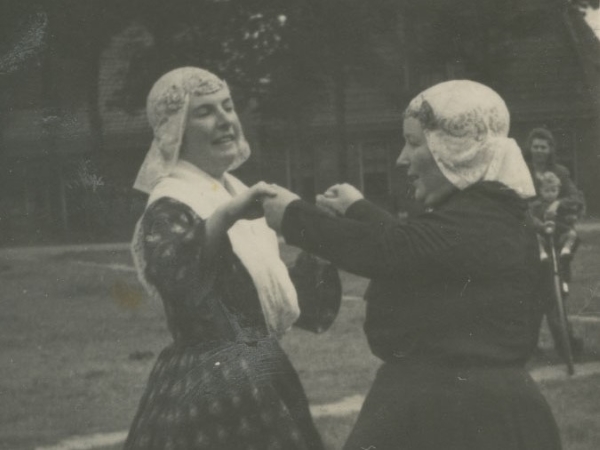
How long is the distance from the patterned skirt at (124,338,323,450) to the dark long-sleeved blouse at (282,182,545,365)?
0.39m

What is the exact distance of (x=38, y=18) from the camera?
4.08m

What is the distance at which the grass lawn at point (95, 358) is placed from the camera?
476cm

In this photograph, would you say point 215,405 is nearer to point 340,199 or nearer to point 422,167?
point 340,199

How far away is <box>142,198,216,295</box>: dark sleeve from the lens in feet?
8.27

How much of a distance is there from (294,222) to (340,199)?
25cm

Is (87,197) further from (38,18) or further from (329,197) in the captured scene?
(329,197)

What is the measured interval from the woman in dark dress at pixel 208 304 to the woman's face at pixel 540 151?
371cm

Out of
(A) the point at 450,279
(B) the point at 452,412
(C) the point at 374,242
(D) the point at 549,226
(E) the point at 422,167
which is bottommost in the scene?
(D) the point at 549,226

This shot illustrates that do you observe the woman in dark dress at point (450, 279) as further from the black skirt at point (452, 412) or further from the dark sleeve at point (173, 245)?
the dark sleeve at point (173, 245)

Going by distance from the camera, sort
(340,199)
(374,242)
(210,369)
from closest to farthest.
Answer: (374,242) < (340,199) < (210,369)

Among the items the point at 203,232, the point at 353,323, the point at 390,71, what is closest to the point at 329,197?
the point at 203,232

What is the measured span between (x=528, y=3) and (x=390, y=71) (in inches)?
33.5

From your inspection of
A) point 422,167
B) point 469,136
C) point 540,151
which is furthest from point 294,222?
point 540,151

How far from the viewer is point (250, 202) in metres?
2.39
